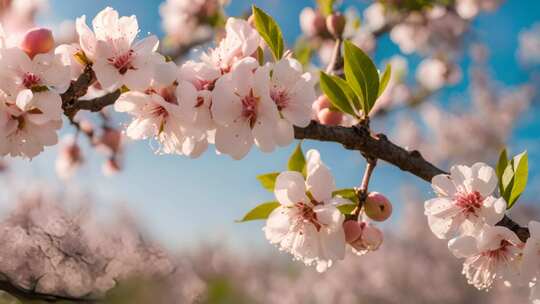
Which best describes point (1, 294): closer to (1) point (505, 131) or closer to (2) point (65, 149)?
(2) point (65, 149)

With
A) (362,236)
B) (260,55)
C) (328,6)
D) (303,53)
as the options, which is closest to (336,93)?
(260,55)

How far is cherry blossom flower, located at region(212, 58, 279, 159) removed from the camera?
0.87 m

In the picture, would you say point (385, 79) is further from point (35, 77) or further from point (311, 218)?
point (35, 77)

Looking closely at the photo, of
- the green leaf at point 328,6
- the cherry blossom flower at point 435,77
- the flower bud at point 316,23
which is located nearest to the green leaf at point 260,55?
the green leaf at point 328,6

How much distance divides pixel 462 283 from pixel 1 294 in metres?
8.65

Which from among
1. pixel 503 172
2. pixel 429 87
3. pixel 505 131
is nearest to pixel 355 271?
pixel 505 131

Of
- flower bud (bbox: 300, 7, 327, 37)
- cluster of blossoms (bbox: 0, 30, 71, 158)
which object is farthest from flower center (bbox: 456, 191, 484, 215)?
flower bud (bbox: 300, 7, 327, 37)

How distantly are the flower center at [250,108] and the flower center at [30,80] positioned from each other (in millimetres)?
313

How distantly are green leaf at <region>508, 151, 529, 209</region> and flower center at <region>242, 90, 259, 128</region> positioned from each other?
51 cm

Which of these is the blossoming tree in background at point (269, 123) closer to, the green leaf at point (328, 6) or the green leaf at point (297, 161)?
the green leaf at point (297, 161)

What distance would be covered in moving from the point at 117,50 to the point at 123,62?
0.04 meters

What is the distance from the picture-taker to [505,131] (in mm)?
7953

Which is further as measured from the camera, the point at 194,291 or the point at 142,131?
the point at 142,131

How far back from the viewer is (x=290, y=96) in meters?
→ 0.93
